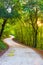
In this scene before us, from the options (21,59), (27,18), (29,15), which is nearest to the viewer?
(21,59)

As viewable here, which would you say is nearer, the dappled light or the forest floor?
the forest floor

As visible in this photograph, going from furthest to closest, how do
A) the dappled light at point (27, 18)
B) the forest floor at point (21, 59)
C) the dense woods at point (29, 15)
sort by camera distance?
1. the dense woods at point (29, 15)
2. the dappled light at point (27, 18)
3. the forest floor at point (21, 59)

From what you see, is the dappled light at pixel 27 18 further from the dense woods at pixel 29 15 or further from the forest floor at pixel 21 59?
the forest floor at pixel 21 59

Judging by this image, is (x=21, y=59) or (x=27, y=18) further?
(x=27, y=18)

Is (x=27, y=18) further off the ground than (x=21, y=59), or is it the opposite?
(x=21, y=59)

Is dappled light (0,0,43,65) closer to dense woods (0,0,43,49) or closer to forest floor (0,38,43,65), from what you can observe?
dense woods (0,0,43,49)

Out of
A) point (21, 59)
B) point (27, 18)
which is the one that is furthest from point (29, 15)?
point (21, 59)

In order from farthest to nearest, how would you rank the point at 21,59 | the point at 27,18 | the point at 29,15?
the point at 27,18
the point at 29,15
the point at 21,59

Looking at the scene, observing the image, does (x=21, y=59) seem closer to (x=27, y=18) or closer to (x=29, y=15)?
(x=29, y=15)

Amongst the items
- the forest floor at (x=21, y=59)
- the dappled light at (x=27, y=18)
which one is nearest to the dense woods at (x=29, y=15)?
the dappled light at (x=27, y=18)

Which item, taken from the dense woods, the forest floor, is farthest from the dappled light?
the forest floor

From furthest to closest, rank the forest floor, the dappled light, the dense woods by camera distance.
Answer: the dense woods < the dappled light < the forest floor

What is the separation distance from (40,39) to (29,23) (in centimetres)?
292

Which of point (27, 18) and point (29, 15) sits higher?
point (29, 15)
